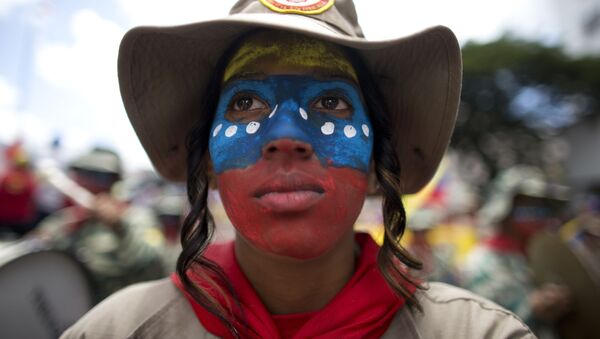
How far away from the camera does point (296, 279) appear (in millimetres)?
1562

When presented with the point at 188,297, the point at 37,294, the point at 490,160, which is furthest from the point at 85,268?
the point at 490,160

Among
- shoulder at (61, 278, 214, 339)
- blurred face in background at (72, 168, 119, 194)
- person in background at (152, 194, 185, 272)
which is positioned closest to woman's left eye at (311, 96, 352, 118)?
shoulder at (61, 278, 214, 339)

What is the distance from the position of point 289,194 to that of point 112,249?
3.55 metres

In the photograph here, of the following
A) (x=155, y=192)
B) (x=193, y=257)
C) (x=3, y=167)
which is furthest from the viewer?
(x=155, y=192)

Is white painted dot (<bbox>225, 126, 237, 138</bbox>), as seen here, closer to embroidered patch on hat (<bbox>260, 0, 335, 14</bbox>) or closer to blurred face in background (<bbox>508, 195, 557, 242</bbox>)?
embroidered patch on hat (<bbox>260, 0, 335, 14</bbox>)

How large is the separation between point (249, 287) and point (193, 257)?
220mm

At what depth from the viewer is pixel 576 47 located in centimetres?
2828

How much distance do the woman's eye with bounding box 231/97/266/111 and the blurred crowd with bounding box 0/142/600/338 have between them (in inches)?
20.7

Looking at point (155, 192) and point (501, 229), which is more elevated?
point (501, 229)

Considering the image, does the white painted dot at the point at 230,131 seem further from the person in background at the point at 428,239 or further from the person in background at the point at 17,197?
the person in background at the point at 17,197

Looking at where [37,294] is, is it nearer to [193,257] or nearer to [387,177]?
[193,257]

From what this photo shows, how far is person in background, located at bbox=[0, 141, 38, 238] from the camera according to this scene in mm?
6371

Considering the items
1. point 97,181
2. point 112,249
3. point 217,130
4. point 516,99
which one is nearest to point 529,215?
point 217,130

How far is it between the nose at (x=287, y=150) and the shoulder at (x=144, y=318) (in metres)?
0.62
